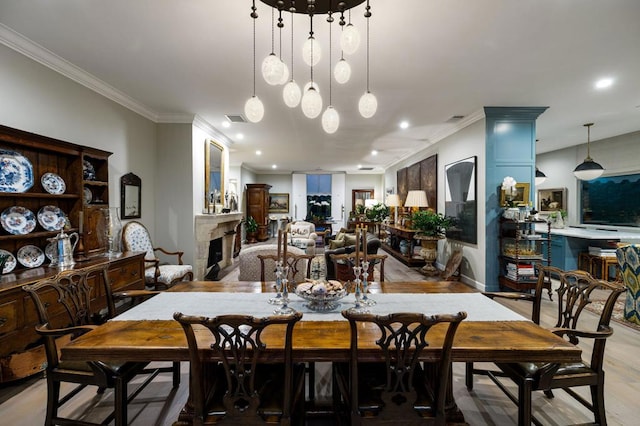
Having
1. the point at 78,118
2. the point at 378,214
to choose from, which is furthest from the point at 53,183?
the point at 378,214

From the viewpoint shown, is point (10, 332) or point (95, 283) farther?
point (95, 283)

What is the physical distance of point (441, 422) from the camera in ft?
4.00

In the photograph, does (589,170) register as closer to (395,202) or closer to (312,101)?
(395,202)

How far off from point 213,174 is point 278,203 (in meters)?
6.14

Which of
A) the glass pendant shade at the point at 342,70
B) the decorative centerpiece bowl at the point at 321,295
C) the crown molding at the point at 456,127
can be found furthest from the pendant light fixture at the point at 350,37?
the crown molding at the point at 456,127

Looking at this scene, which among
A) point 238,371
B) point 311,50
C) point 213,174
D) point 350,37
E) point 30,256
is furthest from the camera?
point 213,174

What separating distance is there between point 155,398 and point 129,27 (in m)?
2.82

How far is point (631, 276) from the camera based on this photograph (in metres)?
3.18

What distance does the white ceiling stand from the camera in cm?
203

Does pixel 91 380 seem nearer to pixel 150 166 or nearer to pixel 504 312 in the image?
pixel 504 312

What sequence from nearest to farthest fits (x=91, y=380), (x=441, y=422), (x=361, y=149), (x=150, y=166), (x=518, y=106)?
(x=441, y=422) → (x=91, y=380) → (x=518, y=106) → (x=150, y=166) → (x=361, y=149)

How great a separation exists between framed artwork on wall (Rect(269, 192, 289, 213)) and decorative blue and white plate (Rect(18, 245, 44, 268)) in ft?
29.1

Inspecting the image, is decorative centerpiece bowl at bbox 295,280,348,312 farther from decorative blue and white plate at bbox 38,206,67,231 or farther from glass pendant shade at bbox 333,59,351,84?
decorative blue and white plate at bbox 38,206,67,231

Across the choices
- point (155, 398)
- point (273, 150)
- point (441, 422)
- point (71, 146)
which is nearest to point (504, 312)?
point (441, 422)
